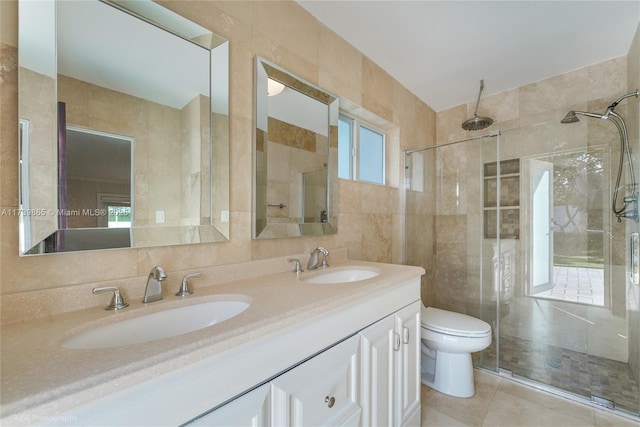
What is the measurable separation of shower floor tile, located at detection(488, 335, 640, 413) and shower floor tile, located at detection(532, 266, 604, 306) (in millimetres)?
416

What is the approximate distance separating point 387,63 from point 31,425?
246cm

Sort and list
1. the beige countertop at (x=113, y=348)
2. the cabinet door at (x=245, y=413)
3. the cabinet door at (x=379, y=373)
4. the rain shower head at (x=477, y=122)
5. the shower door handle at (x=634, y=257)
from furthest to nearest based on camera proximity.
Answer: the rain shower head at (x=477, y=122)
the shower door handle at (x=634, y=257)
the cabinet door at (x=379, y=373)
the cabinet door at (x=245, y=413)
the beige countertop at (x=113, y=348)

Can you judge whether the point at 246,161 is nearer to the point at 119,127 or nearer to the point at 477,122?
the point at 119,127

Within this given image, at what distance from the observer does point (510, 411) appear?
1.65m

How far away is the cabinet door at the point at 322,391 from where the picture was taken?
77cm

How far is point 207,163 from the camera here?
1139 mm

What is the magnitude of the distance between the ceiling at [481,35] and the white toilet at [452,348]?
1924 mm

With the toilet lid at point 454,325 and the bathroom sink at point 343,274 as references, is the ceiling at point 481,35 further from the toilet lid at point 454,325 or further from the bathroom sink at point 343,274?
the toilet lid at point 454,325

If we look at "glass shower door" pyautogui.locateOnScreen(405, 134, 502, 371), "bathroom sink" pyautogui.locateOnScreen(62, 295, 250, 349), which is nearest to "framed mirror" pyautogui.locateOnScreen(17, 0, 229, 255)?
"bathroom sink" pyautogui.locateOnScreen(62, 295, 250, 349)

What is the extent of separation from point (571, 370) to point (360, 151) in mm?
2250

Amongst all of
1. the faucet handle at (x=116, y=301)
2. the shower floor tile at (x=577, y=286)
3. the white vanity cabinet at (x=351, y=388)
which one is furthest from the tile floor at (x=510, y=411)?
the faucet handle at (x=116, y=301)

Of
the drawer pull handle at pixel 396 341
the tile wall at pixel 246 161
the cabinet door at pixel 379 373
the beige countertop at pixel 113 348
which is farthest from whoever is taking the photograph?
the drawer pull handle at pixel 396 341

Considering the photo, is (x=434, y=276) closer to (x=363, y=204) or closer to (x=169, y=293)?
(x=363, y=204)

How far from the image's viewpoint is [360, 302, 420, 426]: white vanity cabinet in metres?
1.10
